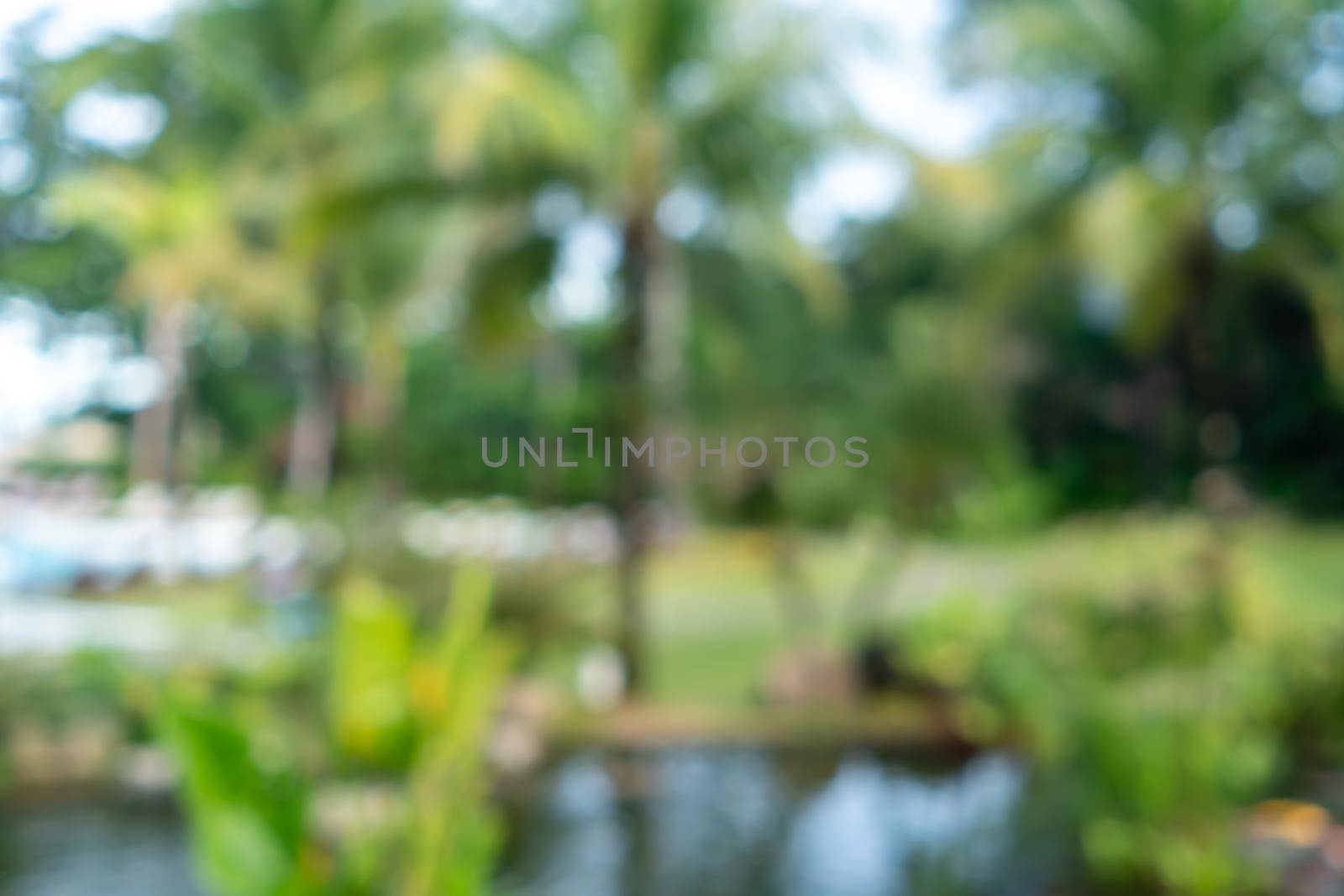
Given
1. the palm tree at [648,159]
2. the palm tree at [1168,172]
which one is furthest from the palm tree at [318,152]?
the palm tree at [1168,172]

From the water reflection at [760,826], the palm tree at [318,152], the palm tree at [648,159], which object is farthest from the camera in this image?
the palm tree at [648,159]

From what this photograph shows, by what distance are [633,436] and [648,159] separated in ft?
3.06

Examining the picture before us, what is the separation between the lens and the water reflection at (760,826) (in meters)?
2.66

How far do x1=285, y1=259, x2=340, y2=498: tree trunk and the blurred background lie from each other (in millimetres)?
17

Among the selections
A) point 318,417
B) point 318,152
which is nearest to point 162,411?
point 318,417

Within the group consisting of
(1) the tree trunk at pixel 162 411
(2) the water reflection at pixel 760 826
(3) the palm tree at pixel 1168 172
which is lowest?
(2) the water reflection at pixel 760 826

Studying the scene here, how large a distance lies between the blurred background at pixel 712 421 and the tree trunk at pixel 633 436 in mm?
20

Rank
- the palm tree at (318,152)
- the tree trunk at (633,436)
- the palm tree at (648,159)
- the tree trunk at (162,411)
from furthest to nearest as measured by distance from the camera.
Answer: the tree trunk at (633,436) → the palm tree at (648,159) → the palm tree at (318,152) → the tree trunk at (162,411)

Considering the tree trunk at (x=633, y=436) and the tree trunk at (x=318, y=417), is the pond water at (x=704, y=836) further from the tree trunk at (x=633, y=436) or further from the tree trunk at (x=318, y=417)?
the tree trunk at (x=318, y=417)

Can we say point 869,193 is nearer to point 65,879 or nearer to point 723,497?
point 723,497

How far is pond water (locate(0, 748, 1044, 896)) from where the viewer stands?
8.57 ft

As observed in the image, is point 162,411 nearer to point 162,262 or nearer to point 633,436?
point 162,262

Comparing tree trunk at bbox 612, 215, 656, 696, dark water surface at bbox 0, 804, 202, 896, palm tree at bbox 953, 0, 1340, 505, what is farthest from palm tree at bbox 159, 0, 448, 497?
palm tree at bbox 953, 0, 1340, 505

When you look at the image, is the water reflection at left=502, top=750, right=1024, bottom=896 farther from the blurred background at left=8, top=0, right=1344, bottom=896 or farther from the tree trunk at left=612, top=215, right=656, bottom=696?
the tree trunk at left=612, top=215, right=656, bottom=696
